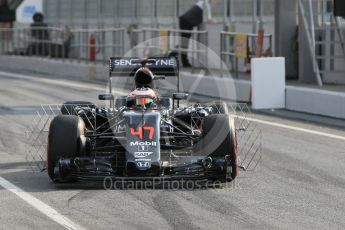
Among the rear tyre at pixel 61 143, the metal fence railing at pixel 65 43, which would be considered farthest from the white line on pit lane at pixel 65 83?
the rear tyre at pixel 61 143

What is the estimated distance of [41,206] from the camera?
9945 mm

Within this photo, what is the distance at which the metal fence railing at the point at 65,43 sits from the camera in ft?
111

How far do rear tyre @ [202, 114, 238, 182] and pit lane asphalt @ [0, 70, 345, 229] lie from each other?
25 cm

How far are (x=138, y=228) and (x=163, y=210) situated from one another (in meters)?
0.91

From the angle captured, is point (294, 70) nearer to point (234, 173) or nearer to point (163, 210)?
point (234, 173)

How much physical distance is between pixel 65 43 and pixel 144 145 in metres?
25.9

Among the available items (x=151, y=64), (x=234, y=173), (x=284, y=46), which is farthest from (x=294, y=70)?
(x=234, y=173)

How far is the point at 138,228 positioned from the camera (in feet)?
29.0

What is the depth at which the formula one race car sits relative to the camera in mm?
11078

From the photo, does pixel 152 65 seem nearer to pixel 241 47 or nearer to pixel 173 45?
pixel 241 47

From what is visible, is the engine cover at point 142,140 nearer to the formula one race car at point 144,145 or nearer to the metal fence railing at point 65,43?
the formula one race car at point 144,145

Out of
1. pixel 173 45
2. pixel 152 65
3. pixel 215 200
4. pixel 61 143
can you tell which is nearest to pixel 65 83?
pixel 173 45

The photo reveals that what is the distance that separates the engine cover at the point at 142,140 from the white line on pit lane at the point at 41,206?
1.20 m

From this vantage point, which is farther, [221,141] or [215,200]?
[221,141]
